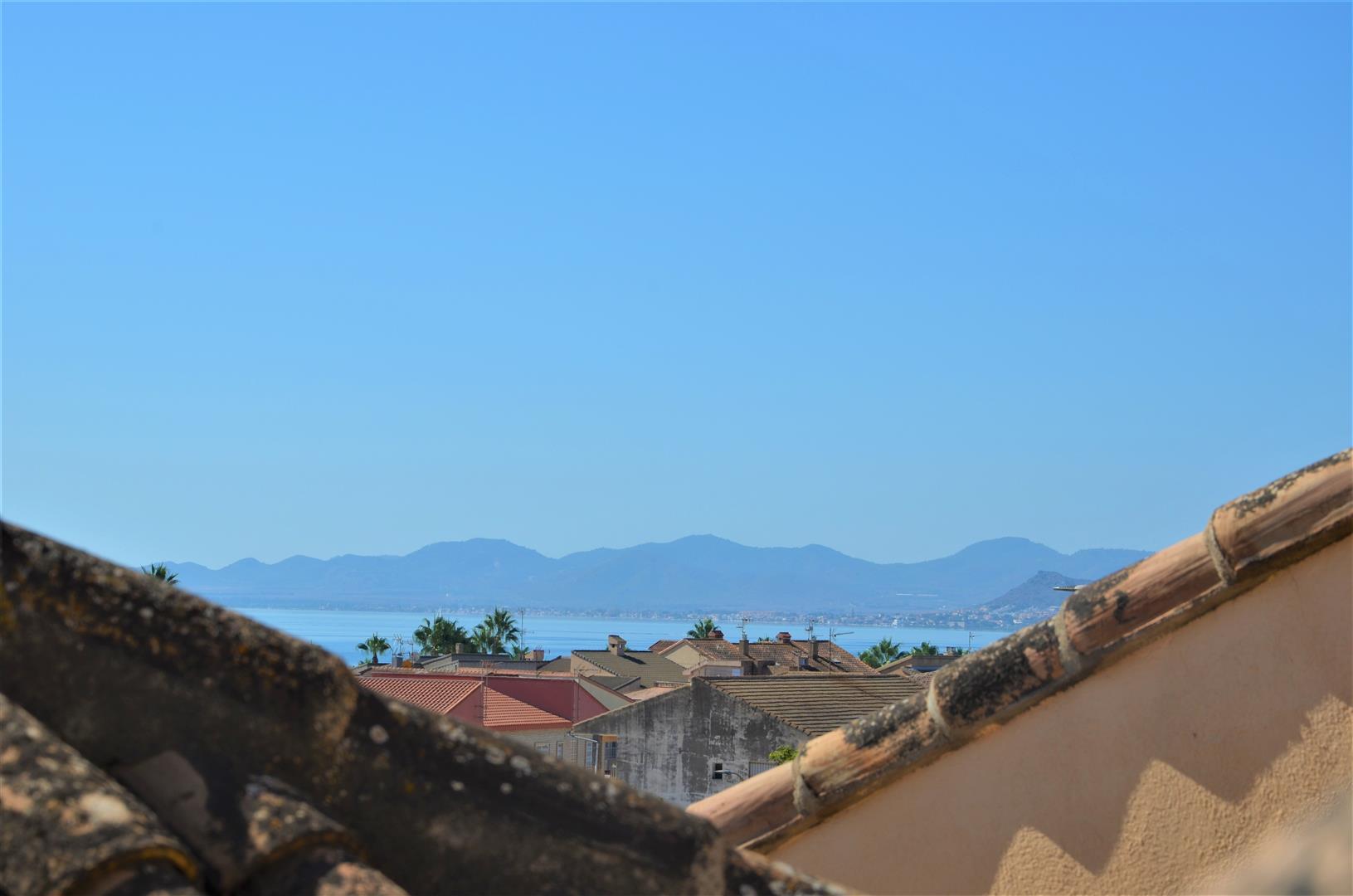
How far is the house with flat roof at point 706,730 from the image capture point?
113 feet

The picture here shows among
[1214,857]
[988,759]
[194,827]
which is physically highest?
[194,827]

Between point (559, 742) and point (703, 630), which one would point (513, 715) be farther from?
point (703, 630)

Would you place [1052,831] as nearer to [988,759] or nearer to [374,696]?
[988,759]

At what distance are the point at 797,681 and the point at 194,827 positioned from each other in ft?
109

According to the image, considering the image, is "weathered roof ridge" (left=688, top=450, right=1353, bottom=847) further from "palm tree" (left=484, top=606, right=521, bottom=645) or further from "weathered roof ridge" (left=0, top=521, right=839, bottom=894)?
"palm tree" (left=484, top=606, right=521, bottom=645)

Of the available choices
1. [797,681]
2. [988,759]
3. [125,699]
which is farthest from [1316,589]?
[797,681]

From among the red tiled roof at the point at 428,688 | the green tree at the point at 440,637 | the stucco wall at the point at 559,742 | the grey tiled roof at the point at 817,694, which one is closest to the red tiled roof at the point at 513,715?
the stucco wall at the point at 559,742

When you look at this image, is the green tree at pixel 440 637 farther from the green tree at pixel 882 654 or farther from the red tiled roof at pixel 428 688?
the red tiled roof at pixel 428 688

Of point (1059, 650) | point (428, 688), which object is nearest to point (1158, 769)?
point (1059, 650)

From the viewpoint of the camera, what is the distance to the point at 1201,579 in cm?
403

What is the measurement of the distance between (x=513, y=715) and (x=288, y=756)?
4069 centimetres

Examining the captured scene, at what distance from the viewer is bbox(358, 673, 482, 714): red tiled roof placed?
136 feet

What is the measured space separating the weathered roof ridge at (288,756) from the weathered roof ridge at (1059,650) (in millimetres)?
1728

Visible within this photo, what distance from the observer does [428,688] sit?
44188mm
